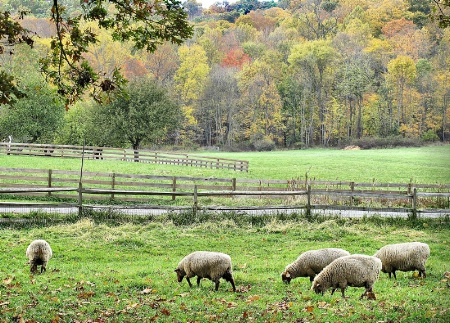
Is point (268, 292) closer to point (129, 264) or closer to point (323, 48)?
point (129, 264)

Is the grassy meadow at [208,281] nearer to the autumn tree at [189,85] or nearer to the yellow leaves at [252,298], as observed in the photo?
the yellow leaves at [252,298]

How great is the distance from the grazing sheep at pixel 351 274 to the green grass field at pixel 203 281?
11.4 inches

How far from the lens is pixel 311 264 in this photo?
1138 cm

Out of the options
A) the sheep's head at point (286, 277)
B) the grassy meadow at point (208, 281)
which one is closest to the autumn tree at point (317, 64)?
the grassy meadow at point (208, 281)

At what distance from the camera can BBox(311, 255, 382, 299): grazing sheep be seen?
32.5 feet

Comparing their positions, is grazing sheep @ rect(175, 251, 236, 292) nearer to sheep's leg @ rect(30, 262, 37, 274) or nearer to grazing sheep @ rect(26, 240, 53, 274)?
grazing sheep @ rect(26, 240, 53, 274)

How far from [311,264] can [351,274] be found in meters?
1.53

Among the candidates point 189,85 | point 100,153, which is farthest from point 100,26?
point 189,85

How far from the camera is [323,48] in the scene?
247 ft

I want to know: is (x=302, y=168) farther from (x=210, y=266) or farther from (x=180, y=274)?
(x=210, y=266)

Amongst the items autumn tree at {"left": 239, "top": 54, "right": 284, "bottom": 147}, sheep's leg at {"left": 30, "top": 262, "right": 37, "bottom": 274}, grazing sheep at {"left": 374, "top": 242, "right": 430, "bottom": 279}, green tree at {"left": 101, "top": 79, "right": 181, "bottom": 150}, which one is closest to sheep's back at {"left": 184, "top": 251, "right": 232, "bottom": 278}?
grazing sheep at {"left": 374, "top": 242, "right": 430, "bottom": 279}

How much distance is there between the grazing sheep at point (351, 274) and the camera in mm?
9906

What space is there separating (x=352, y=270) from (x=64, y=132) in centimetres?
4780

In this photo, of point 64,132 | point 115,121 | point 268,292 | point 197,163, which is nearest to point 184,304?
point 268,292
